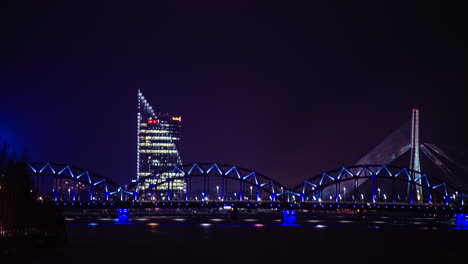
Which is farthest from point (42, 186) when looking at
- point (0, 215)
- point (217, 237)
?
point (0, 215)

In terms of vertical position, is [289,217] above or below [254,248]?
above

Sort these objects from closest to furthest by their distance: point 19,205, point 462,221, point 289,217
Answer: point 19,205 → point 462,221 → point 289,217

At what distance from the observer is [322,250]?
80.1 m

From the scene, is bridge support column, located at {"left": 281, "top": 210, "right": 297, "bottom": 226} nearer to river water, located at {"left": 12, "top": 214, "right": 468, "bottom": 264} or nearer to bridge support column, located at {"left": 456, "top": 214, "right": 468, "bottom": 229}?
bridge support column, located at {"left": 456, "top": 214, "right": 468, "bottom": 229}

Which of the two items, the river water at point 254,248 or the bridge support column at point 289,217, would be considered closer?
the river water at point 254,248

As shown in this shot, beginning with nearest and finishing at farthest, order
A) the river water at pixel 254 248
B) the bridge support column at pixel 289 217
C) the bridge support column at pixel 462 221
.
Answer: the river water at pixel 254 248 → the bridge support column at pixel 462 221 → the bridge support column at pixel 289 217

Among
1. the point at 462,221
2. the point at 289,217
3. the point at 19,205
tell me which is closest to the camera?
the point at 19,205

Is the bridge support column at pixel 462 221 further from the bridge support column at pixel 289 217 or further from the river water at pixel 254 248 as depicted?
the bridge support column at pixel 289 217

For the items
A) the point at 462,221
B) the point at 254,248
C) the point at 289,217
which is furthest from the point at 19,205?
the point at 462,221

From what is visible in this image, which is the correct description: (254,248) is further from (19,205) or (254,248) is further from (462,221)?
(462,221)

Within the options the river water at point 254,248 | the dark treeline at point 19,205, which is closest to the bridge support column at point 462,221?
the river water at point 254,248

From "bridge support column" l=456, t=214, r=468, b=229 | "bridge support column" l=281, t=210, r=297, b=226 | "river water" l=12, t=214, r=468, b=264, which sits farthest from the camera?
"bridge support column" l=281, t=210, r=297, b=226

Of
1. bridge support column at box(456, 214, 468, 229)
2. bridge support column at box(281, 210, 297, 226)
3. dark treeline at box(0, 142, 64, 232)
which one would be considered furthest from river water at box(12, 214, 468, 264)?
bridge support column at box(281, 210, 297, 226)

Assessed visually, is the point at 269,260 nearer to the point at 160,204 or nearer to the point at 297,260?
the point at 297,260
